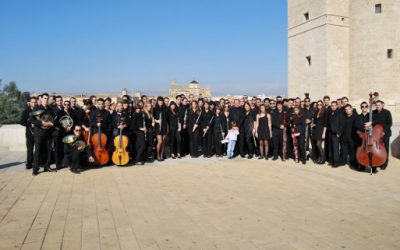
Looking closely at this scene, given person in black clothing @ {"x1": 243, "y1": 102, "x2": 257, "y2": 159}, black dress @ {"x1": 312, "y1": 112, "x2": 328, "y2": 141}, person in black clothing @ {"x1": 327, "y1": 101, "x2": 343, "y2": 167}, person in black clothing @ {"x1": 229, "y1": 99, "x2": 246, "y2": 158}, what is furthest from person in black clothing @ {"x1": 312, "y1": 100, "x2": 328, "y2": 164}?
person in black clothing @ {"x1": 229, "y1": 99, "x2": 246, "y2": 158}

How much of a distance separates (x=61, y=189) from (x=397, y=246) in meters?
5.62

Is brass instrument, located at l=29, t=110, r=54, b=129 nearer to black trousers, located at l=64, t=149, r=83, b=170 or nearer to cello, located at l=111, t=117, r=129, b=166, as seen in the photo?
black trousers, located at l=64, t=149, r=83, b=170

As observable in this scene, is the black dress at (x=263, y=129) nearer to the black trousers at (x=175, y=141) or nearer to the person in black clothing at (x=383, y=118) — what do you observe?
the black trousers at (x=175, y=141)

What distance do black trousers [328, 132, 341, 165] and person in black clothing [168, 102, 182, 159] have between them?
4.38 m

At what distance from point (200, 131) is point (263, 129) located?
2057 mm

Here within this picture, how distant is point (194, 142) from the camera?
1080cm

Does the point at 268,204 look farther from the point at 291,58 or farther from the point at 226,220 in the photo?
the point at 291,58

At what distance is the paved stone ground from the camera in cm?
407

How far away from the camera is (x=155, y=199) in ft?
19.2

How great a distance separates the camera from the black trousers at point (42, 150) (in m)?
8.01

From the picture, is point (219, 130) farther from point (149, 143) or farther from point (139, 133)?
point (139, 133)

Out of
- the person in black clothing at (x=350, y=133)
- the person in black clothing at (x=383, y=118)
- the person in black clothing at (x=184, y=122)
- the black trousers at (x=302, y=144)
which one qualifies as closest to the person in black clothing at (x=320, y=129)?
the black trousers at (x=302, y=144)

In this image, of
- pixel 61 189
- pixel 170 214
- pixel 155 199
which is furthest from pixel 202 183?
pixel 61 189

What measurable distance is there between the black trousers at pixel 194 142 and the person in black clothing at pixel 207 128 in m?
0.25
